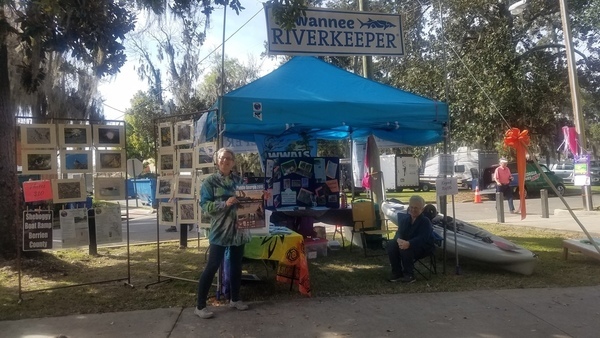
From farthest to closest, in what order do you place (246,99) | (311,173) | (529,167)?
1. (529,167)
2. (311,173)
3. (246,99)

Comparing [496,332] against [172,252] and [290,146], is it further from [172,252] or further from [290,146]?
[172,252]

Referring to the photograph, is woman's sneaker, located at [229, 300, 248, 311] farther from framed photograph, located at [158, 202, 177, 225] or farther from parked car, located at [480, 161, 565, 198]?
parked car, located at [480, 161, 565, 198]

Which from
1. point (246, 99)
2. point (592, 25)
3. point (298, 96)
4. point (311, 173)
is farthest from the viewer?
point (592, 25)

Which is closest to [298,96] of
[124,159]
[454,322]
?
[124,159]

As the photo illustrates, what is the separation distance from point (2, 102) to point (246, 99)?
4.03 meters

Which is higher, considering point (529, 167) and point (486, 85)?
point (486, 85)

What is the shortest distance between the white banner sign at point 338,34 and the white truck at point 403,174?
941 inches

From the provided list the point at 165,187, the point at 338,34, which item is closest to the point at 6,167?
the point at 165,187

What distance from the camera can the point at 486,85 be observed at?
2181 centimetres

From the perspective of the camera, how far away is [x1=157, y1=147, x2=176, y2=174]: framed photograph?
6570mm

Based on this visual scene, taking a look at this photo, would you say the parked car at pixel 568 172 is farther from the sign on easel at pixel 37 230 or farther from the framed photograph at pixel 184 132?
the sign on easel at pixel 37 230

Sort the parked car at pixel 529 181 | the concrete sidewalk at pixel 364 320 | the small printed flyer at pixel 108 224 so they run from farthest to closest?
the parked car at pixel 529 181 → the small printed flyer at pixel 108 224 → the concrete sidewalk at pixel 364 320

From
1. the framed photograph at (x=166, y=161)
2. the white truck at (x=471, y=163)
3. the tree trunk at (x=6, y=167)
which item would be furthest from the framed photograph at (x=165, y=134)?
the white truck at (x=471, y=163)

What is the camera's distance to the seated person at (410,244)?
657 cm
